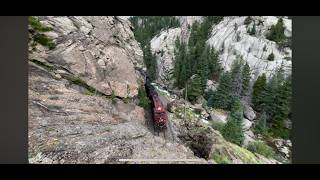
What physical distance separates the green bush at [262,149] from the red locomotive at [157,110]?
1682 millimetres

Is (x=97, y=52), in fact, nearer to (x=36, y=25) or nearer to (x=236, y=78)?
(x=36, y=25)

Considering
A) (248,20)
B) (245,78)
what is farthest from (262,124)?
(248,20)

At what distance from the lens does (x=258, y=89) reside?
27.1 feet

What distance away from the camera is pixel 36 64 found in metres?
8.32

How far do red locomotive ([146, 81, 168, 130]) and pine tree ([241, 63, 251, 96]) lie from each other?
1573mm

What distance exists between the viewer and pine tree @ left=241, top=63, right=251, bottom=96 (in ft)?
27.2

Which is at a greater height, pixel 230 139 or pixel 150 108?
pixel 150 108

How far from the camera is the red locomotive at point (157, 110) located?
8359 millimetres

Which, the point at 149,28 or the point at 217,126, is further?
the point at 149,28
